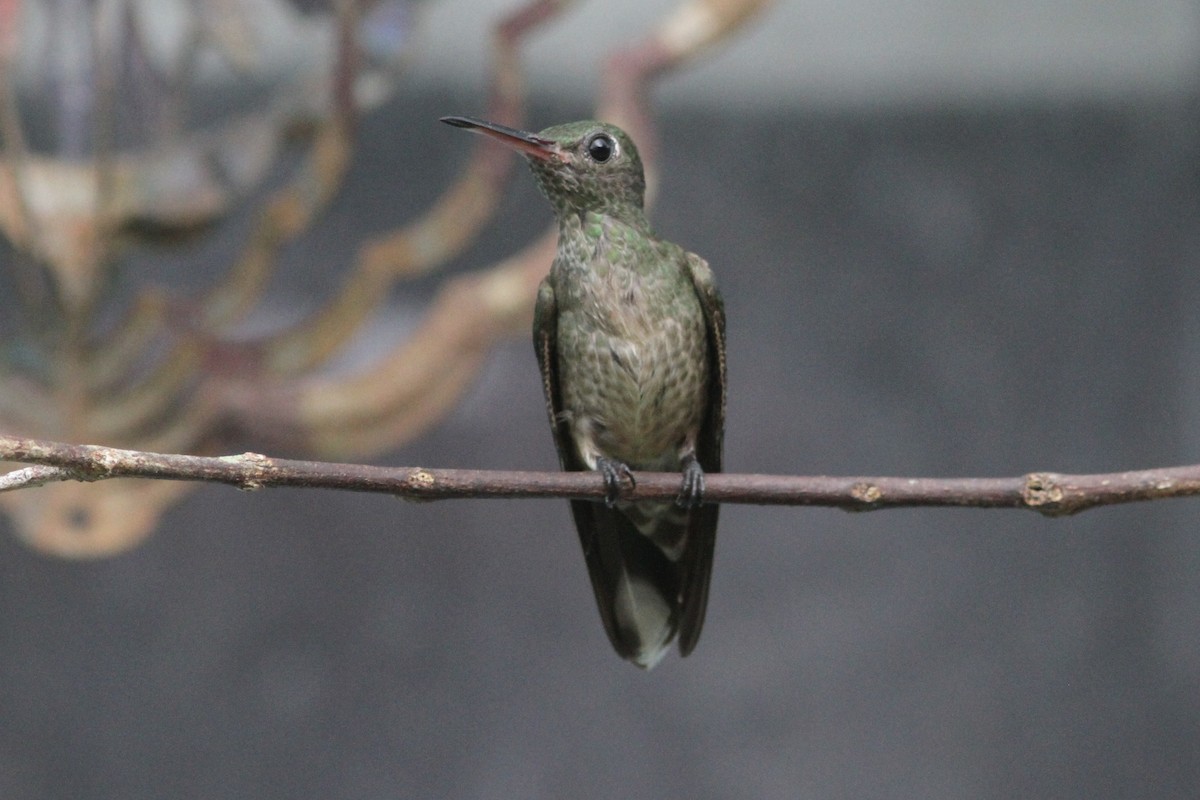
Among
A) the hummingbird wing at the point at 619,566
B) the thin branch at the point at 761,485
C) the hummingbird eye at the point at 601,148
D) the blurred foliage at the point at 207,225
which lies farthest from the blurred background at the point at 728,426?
the thin branch at the point at 761,485

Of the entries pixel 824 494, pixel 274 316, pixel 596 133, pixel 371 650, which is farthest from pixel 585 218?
pixel 371 650

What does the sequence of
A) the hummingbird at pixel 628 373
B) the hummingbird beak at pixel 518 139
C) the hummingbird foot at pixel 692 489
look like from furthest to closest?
the hummingbird at pixel 628 373 < the hummingbird foot at pixel 692 489 < the hummingbird beak at pixel 518 139

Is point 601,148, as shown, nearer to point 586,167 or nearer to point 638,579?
point 586,167

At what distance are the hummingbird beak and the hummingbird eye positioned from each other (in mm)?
33

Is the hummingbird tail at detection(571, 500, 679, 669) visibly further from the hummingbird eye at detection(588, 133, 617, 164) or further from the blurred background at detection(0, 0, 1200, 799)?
the blurred background at detection(0, 0, 1200, 799)

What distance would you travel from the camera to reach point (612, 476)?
1307mm

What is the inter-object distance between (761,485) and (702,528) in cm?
31

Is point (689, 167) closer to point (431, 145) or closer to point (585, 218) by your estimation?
point (431, 145)

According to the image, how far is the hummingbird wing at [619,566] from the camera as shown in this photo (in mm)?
1415

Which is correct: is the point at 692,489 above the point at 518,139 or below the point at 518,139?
below

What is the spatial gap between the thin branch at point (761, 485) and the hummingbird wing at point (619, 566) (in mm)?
231

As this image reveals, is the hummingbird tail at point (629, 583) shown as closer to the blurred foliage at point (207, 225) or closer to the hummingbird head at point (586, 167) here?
the hummingbird head at point (586, 167)

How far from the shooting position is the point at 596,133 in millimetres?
1324

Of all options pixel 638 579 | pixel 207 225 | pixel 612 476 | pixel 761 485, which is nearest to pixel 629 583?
pixel 638 579
